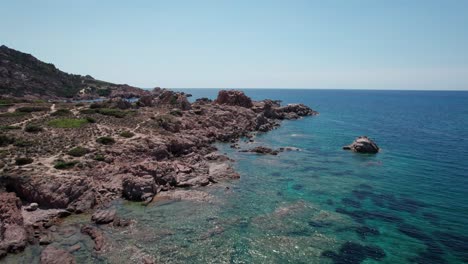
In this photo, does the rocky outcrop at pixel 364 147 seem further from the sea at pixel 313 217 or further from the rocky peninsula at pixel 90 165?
the rocky peninsula at pixel 90 165

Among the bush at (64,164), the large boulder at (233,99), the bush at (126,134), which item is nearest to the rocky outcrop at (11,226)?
the bush at (64,164)

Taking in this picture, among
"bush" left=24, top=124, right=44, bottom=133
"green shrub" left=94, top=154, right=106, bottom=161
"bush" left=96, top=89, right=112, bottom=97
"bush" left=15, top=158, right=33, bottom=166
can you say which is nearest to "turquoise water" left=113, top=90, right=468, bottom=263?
"green shrub" left=94, top=154, right=106, bottom=161

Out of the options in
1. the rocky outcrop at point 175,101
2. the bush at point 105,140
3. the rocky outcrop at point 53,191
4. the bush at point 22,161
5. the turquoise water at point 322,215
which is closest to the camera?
the turquoise water at point 322,215

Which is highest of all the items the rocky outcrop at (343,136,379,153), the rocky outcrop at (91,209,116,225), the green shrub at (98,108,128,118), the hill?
the hill

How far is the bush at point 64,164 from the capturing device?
39828 mm

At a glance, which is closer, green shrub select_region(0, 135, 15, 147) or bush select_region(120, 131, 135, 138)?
green shrub select_region(0, 135, 15, 147)

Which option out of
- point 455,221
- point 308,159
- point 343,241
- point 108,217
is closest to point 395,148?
point 308,159

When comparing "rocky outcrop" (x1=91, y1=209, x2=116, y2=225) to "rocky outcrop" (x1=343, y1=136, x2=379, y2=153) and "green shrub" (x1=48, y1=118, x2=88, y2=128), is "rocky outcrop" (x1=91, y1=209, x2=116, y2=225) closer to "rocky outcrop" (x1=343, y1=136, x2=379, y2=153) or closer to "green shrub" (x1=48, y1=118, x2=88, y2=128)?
"green shrub" (x1=48, y1=118, x2=88, y2=128)

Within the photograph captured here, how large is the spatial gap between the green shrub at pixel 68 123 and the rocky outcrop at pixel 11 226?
27019 mm

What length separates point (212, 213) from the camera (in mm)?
34375

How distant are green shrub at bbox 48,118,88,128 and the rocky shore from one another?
0.53 feet

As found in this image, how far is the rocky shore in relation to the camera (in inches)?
1220

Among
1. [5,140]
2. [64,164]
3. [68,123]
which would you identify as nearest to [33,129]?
[5,140]

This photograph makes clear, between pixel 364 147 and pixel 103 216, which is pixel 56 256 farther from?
pixel 364 147
